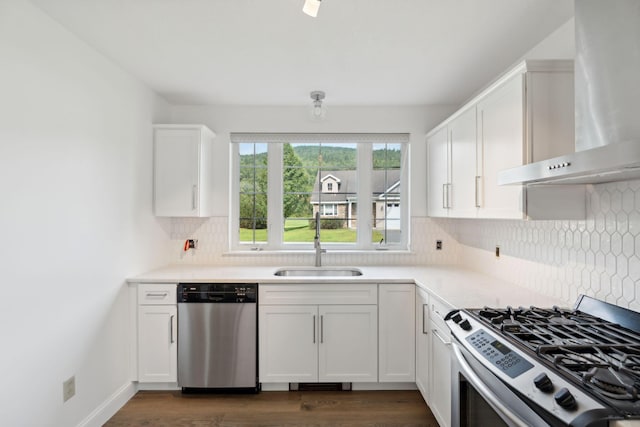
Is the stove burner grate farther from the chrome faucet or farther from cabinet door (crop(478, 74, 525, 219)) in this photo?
the chrome faucet

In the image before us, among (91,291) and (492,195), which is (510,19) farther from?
(91,291)

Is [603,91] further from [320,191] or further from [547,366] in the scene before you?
[320,191]

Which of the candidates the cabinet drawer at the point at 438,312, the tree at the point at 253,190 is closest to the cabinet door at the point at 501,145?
the cabinet drawer at the point at 438,312

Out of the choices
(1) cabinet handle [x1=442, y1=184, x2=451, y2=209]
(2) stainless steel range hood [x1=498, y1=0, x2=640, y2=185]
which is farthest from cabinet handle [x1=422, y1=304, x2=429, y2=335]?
(2) stainless steel range hood [x1=498, y1=0, x2=640, y2=185]

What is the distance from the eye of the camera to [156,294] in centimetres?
264

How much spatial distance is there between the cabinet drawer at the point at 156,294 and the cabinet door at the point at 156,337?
4cm

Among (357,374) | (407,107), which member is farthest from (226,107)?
(357,374)

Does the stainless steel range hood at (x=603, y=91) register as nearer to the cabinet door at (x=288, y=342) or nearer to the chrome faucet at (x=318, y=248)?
the cabinet door at (x=288, y=342)

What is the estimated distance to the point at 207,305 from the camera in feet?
8.63

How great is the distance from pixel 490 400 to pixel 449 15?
70.8 inches

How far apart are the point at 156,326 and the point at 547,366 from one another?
2509 mm

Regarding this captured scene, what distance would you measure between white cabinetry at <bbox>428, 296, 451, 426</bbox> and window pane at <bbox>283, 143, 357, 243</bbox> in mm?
1411

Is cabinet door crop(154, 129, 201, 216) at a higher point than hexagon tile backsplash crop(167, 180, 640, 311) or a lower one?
higher

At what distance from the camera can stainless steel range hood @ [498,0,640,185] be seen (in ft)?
3.63
